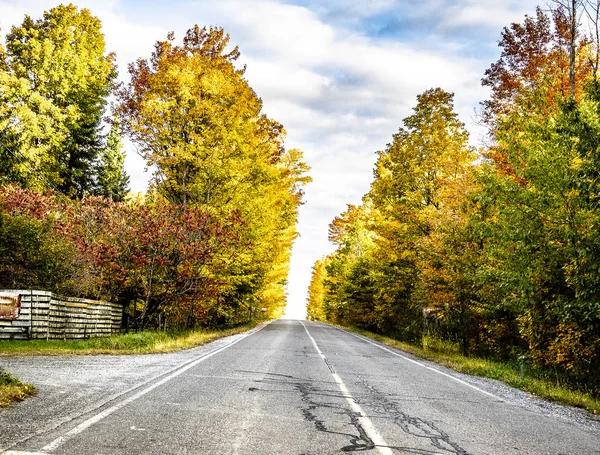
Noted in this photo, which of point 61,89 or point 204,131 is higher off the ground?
point 61,89

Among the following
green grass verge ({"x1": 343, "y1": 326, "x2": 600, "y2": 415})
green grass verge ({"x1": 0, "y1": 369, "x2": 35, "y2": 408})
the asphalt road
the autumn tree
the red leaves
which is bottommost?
green grass verge ({"x1": 343, "y1": 326, "x2": 600, "y2": 415})

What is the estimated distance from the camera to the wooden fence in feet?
41.1

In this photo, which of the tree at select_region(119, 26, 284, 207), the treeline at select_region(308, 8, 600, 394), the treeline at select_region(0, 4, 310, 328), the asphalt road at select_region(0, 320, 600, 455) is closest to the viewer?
the asphalt road at select_region(0, 320, 600, 455)

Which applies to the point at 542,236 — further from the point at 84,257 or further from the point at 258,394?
the point at 84,257

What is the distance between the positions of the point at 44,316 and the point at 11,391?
8275mm

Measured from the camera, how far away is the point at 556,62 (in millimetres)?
18250

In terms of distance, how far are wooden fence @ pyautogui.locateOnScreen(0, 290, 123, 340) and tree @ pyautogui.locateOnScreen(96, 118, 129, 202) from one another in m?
19.5

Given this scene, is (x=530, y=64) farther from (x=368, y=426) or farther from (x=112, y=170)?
(x=112, y=170)

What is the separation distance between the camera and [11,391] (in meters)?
5.84

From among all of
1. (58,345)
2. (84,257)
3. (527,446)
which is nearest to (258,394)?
(527,446)

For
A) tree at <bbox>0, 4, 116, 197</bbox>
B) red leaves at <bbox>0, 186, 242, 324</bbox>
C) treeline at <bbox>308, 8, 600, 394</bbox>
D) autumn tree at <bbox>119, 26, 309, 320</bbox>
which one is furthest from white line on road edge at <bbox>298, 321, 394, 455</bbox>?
tree at <bbox>0, 4, 116, 197</bbox>

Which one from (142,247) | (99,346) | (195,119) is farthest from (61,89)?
(99,346)

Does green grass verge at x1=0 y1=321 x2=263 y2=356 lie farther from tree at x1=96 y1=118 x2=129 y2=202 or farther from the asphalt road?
tree at x1=96 y1=118 x2=129 y2=202

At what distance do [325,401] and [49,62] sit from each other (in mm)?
27871
